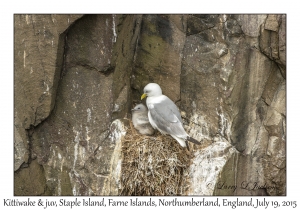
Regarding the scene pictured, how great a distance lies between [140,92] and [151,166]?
1157mm

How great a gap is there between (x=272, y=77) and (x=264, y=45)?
49 cm

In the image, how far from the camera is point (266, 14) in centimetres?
736

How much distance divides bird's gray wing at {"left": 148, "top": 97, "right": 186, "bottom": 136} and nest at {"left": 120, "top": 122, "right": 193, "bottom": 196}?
0.28 m

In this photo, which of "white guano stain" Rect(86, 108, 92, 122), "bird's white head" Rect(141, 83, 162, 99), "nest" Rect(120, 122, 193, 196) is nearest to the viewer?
"white guano stain" Rect(86, 108, 92, 122)

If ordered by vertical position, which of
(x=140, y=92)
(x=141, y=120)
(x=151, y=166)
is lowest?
(x=151, y=166)

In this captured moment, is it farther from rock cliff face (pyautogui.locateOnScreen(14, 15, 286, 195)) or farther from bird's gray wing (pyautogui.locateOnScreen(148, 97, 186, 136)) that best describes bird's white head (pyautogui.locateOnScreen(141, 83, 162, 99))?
rock cliff face (pyautogui.locateOnScreen(14, 15, 286, 195))

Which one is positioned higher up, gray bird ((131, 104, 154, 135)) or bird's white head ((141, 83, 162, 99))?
bird's white head ((141, 83, 162, 99))

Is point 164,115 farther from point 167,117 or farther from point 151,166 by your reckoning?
point 151,166

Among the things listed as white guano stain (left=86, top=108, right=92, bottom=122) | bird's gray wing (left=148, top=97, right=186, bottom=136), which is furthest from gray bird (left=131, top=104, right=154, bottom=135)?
white guano stain (left=86, top=108, right=92, bottom=122)

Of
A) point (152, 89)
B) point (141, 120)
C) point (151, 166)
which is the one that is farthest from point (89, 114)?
point (151, 166)

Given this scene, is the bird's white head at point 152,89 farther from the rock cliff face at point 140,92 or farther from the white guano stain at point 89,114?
the white guano stain at point 89,114

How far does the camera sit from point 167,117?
24.3ft

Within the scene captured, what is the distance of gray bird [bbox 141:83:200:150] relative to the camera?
7.37m

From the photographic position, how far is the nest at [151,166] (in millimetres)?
7395
